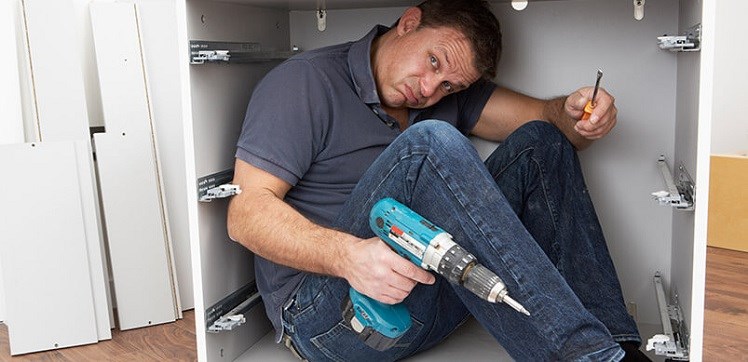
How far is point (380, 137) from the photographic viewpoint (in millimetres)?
1819

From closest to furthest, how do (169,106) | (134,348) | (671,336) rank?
(671,336)
(134,348)
(169,106)

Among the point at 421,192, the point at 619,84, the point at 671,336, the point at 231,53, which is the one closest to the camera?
the point at 421,192

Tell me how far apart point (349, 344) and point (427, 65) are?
543 mm

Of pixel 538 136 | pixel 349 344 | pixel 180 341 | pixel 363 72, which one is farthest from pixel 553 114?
pixel 180 341

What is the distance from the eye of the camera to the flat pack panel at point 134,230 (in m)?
2.62

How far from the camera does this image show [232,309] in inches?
73.8

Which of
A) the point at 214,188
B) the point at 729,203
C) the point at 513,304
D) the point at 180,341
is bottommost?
the point at 180,341

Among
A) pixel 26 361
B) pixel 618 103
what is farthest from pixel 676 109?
pixel 26 361

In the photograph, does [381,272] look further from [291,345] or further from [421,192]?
[291,345]

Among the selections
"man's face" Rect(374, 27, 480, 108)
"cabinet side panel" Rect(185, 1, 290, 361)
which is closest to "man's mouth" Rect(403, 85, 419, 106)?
"man's face" Rect(374, 27, 480, 108)

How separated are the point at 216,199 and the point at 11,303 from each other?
996mm

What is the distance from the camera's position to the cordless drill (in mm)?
1380

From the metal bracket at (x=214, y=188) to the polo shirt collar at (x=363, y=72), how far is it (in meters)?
0.31

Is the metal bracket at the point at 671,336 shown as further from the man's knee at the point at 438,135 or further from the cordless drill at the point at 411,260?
the man's knee at the point at 438,135
